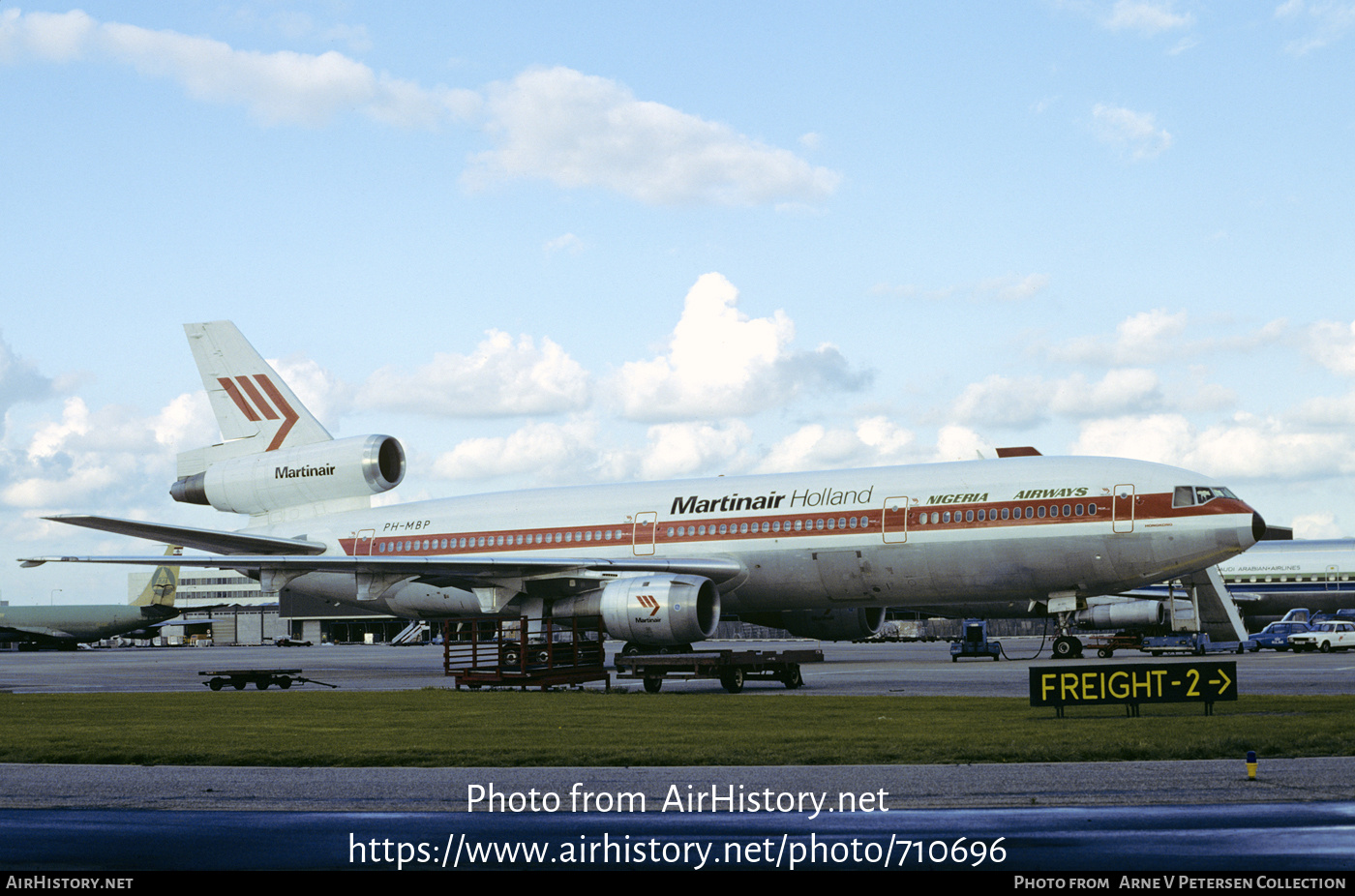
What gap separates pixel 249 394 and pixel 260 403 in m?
0.50

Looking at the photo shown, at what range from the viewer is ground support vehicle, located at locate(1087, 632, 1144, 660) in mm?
47562

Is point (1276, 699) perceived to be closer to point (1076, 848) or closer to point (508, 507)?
point (1076, 848)

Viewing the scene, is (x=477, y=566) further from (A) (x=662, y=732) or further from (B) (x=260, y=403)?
(A) (x=662, y=732)

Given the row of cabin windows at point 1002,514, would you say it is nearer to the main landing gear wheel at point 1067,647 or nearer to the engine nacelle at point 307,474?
the main landing gear wheel at point 1067,647

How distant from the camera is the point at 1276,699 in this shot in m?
21.8

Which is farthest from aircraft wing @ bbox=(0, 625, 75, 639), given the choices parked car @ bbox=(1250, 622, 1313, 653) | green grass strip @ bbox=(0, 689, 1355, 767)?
parked car @ bbox=(1250, 622, 1313, 653)

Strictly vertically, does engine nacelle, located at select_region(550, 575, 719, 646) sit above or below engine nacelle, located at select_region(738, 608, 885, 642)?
above

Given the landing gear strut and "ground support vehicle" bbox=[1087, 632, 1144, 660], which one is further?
"ground support vehicle" bbox=[1087, 632, 1144, 660]

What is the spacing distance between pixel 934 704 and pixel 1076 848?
14.0 metres

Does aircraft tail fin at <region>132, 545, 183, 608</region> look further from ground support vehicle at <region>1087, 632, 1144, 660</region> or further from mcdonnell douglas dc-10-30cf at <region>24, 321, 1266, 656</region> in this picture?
ground support vehicle at <region>1087, 632, 1144, 660</region>

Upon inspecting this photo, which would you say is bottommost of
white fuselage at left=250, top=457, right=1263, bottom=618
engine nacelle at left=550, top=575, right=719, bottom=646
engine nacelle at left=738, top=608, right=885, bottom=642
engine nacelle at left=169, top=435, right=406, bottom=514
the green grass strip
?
the green grass strip

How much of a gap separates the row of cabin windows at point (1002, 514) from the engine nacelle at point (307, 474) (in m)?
19.3

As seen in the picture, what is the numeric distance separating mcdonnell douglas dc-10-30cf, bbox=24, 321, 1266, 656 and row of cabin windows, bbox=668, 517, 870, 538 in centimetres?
4

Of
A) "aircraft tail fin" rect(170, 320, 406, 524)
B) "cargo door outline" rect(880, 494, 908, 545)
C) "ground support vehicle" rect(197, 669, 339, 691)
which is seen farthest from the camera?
"aircraft tail fin" rect(170, 320, 406, 524)
